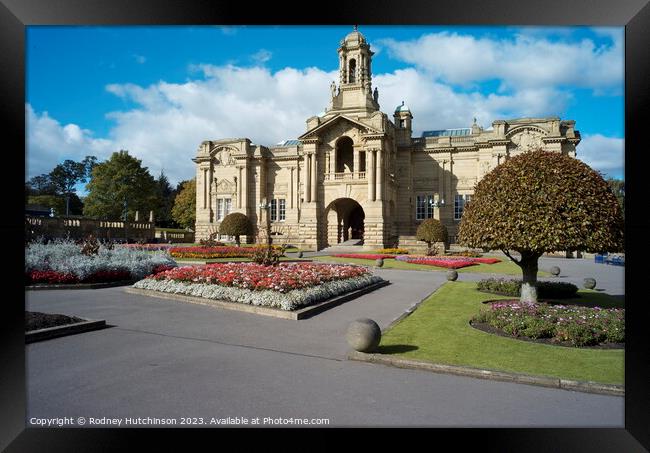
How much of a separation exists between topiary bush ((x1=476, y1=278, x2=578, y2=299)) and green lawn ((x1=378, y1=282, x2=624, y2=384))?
538 cm

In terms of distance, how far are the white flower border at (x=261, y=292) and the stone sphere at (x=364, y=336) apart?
4.04m

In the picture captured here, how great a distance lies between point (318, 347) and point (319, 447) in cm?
350

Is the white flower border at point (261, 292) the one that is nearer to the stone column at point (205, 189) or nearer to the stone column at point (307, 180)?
the stone column at point (307, 180)

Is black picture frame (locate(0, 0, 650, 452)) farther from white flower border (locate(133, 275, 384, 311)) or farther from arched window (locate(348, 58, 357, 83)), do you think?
arched window (locate(348, 58, 357, 83))

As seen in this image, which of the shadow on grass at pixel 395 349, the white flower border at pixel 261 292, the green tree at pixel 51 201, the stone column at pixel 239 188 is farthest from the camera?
the stone column at pixel 239 188

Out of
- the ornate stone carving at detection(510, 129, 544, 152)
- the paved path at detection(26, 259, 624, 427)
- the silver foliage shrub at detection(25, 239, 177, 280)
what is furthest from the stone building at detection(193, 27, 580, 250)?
the paved path at detection(26, 259, 624, 427)

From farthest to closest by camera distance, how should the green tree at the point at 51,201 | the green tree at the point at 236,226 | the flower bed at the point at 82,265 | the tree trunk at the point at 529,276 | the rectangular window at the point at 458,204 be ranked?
the rectangular window at the point at 458,204, the green tree at the point at 236,226, the green tree at the point at 51,201, the flower bed at the point at 82,265, the tree trunk at the point at 529,276

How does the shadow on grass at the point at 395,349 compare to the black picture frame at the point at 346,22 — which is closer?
the black picture frame at the point at 346,22

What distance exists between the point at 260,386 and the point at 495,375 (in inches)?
149

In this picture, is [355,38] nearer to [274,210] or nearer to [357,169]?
[357,169]

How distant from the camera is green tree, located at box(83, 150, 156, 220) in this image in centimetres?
5262

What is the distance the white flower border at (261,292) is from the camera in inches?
475

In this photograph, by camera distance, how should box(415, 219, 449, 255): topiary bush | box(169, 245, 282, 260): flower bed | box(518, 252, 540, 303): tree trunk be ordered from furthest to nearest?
box(415, 219, 449, 255): topiary bush < box(169, 245, 282, 260): flower bed < box(518, 252, 540, 303): tree trunk

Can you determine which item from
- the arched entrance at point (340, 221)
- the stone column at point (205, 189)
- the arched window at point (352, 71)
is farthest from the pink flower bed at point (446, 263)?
the stone column at point (205, 189)
